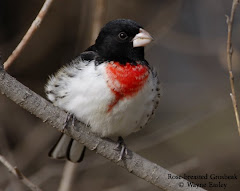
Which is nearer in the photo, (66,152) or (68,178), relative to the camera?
(66,152)

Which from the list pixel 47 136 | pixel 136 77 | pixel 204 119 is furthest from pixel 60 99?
pixel 204 119

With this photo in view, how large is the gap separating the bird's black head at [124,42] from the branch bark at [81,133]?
0.58 metres

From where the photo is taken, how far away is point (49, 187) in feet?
17.4

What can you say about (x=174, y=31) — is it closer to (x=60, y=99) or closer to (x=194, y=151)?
(x=194, y=151)

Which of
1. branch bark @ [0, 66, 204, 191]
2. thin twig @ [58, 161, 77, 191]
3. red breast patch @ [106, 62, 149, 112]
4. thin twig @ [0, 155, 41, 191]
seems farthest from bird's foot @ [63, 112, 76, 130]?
thin twig @ [58, 161, 77, 191]

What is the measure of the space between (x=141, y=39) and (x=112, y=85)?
1.44 feet

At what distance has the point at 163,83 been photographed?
6.06 m

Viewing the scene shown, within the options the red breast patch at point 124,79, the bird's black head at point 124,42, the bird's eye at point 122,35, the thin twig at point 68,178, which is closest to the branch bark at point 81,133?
the red breast patch at point 124,79

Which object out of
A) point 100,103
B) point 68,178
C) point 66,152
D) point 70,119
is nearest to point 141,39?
point 100,103

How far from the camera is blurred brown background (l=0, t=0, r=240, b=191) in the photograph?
5.39 m

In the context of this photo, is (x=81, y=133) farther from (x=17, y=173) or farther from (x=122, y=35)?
(x=122, y=35)

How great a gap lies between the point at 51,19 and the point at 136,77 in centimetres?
237

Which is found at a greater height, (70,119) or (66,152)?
(70,119)

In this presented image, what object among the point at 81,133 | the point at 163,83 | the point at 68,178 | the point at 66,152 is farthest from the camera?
the point at 163,83
